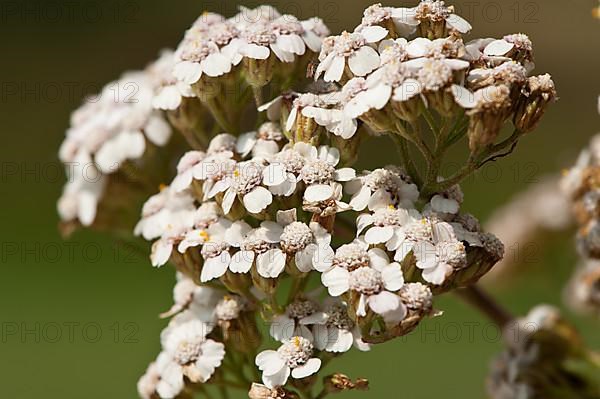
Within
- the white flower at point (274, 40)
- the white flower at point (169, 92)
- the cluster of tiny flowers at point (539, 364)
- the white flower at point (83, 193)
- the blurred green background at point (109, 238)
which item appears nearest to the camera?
the white flower at point (274, 40)

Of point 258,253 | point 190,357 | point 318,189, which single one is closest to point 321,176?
point 318,189

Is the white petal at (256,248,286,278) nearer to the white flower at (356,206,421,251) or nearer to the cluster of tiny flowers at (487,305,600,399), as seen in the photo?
the white flower at (356,206,421,251)

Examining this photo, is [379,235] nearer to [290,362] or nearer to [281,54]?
[290,362]

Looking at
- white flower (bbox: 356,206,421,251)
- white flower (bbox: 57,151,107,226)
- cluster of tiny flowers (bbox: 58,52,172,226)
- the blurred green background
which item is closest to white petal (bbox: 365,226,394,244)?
white flower (bbox: 356,206,421,251)

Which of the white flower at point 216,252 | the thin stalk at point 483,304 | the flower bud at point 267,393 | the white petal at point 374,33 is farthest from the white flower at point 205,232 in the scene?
the thin stalk at point 483,304

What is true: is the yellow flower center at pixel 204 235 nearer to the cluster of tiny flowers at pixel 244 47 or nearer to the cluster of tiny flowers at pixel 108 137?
the cluster of tiny flowers at pixel 244 47
